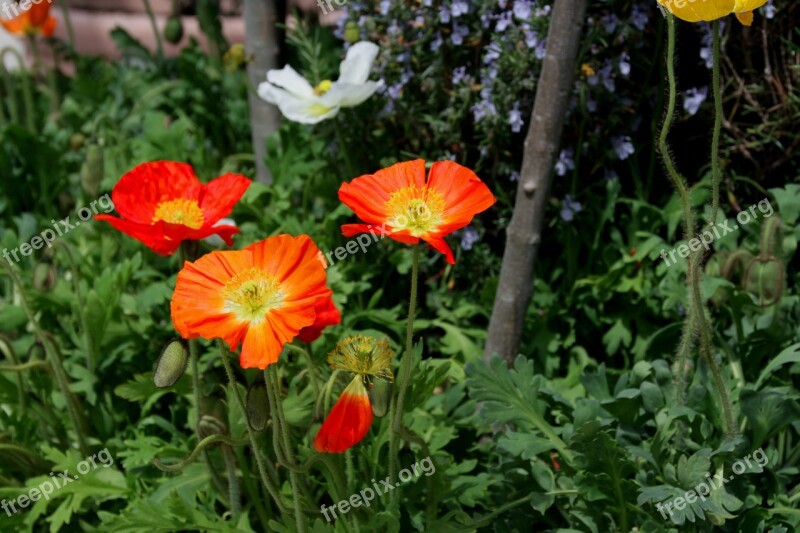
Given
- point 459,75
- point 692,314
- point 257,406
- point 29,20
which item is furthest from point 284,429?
A: point 29,20

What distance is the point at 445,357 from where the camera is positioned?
8.25 feet

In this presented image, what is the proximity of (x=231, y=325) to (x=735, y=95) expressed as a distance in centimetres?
158

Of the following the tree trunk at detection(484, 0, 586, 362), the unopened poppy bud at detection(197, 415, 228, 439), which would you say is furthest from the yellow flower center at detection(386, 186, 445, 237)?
the tree trunk at detection(484, 0, 586, 362)

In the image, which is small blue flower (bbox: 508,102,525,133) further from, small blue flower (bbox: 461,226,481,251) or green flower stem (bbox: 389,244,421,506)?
green flower stem (bbox: 389,244,421,506)

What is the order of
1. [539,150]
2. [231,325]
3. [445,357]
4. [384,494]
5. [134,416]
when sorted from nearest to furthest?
1. [231,325]
2. [384,494]
3. [539,150]
4. [134,416]
5. [445,357]

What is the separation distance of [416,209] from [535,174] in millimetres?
696

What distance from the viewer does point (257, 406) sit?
150 cm

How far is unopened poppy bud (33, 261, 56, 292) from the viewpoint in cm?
232

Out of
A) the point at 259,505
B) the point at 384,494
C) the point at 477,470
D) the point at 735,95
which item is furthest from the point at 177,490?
the point at 735,95

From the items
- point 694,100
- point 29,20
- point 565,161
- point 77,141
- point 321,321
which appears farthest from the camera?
point 29,20

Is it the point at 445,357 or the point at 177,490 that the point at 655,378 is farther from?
the point at 177,490

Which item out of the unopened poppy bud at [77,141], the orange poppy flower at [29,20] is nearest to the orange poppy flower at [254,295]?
the unopened poppy bud at [77,141]

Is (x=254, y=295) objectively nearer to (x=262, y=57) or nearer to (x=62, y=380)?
(x=62, y=380)

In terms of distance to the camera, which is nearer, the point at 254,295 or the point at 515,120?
the point at 254,295
